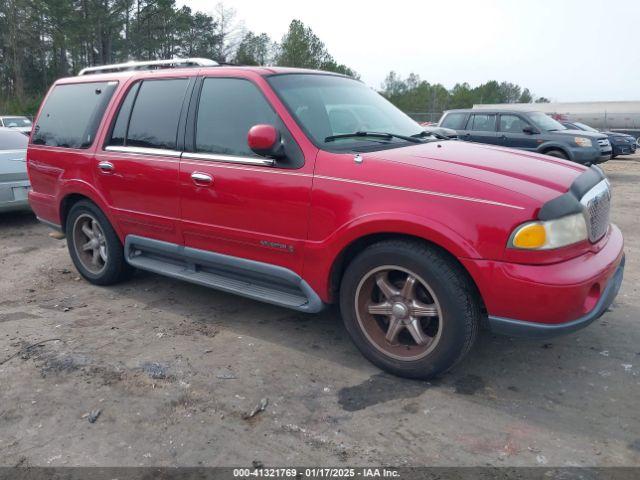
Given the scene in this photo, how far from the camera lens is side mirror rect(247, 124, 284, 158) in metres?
3.45

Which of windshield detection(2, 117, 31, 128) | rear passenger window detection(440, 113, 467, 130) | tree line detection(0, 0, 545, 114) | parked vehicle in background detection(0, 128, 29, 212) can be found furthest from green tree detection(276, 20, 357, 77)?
parked vehicle in background detection(0, 128, 29, 212)

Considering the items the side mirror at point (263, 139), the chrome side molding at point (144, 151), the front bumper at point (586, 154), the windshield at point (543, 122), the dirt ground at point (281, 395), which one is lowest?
the dirt ground at point (281, 395)

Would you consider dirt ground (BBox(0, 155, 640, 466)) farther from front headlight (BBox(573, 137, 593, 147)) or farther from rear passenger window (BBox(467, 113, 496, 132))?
rear passenger window (BBox(467, 113, 496, 132))

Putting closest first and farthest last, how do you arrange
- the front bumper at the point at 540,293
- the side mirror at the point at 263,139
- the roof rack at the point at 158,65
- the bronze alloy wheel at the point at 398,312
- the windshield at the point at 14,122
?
the front bumper at the point at 540,293 → the bronze alloy wheel at the point at 398,312 → the side mirror at the point at 263,139 → the roof rack at the point at 158,65 → the windshield at the point at 14,122

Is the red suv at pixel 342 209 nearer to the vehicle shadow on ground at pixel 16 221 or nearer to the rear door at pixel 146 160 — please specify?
the rear door at pixel 146 160

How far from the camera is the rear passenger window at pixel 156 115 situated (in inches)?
170

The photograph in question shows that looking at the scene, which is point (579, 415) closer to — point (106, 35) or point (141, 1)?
point (106, 35)

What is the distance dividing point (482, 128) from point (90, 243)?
423 inches

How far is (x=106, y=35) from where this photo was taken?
4662 cm

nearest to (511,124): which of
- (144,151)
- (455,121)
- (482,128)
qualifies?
(482,128)

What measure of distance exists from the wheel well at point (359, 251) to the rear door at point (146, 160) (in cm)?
145

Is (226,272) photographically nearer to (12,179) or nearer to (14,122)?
(12,179)

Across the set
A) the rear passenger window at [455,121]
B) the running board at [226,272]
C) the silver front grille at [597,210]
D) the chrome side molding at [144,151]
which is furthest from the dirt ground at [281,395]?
the rear passenger window at [455,121]

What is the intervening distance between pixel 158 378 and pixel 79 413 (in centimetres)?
51
